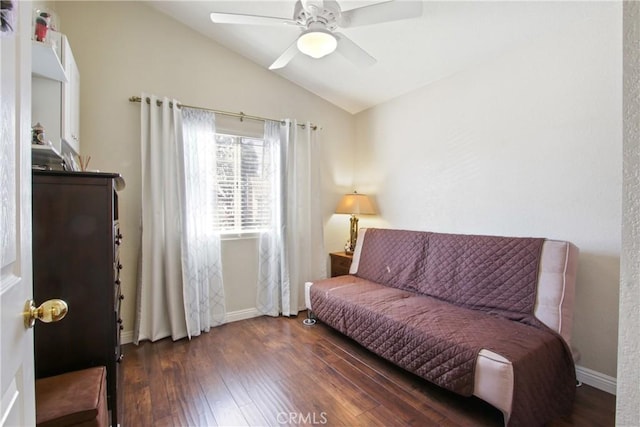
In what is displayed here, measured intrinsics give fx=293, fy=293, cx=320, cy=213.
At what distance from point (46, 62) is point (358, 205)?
2788 millimetres

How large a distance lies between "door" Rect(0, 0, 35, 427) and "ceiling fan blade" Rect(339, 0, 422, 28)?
4.72 ft

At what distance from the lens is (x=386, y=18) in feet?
5.38

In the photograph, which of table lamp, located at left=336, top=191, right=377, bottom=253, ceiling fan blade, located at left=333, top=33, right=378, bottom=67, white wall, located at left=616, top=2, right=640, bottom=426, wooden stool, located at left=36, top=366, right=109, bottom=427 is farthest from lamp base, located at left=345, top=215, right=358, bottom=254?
white wall, located at left=616, top=2, right=640, bottom=426

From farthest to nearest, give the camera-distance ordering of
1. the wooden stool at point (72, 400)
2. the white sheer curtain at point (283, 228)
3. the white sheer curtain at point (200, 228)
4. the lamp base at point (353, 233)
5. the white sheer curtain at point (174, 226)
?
1. the lamp base at point (353, 233)
2. the white sheer curtain at point (283, 228)
3. the white sheer curtain at point (200, 228)
4. the white sheer curtain at point (174, 226)
5. the wooden stool at point (72, 400)

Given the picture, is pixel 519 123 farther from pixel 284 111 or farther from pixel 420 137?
pixel 284 111

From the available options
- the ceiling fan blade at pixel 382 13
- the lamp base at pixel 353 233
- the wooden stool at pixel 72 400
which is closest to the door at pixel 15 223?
the wooden stool at pixel 72 400

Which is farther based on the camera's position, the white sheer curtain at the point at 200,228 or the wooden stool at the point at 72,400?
the white sheer curtain at the point at 200,228

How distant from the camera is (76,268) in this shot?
1371 mm

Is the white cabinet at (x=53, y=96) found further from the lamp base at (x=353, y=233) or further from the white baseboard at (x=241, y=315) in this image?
the lamp base at (x=353, y=233)

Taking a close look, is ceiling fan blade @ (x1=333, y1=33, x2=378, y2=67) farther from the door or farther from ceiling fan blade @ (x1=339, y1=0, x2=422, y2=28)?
the door

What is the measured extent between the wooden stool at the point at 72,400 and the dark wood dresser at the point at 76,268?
12 cm

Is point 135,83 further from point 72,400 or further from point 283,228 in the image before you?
point 72,400

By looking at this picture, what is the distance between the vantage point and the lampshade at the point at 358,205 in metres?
3.46

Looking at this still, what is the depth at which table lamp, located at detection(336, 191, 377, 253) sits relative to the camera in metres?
3.46
